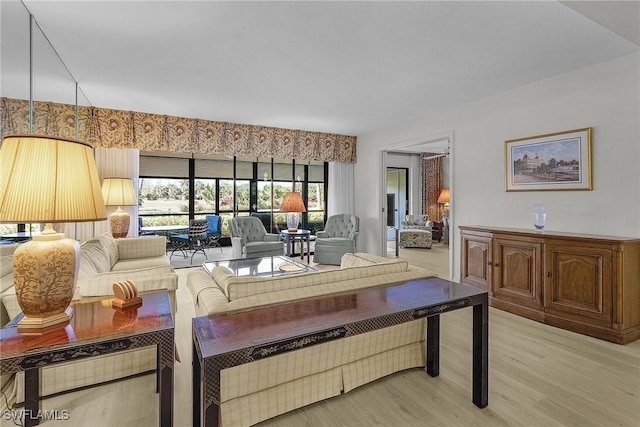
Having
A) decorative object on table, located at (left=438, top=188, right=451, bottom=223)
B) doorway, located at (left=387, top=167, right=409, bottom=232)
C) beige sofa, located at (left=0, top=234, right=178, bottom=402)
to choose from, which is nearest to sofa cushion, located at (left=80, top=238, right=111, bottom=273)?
beige sofa, located at (left=0, top=234, right=178, bottom=402)

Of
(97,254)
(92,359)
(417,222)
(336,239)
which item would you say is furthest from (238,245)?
(417,222)

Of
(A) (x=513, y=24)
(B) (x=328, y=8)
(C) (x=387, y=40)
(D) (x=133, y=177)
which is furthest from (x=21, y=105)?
(A) (x=513, y=24)

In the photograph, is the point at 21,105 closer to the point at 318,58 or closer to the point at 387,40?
the point at 318,58

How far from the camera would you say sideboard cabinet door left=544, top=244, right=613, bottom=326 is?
9.02 feet

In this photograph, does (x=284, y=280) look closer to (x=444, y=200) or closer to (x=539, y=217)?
(x=539, y=217)

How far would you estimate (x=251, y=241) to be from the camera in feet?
18.9

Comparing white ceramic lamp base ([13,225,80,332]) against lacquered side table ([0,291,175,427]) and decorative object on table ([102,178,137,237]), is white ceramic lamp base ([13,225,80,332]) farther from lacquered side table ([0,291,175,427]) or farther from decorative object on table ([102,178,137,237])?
decorative object on table ([102,178,137,237])

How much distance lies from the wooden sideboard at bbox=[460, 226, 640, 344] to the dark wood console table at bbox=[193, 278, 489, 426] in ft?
5.57

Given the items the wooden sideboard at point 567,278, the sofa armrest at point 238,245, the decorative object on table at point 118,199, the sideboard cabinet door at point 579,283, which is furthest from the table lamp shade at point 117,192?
the sideboard cabinet door at point 579,283

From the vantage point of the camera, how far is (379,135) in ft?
20.1

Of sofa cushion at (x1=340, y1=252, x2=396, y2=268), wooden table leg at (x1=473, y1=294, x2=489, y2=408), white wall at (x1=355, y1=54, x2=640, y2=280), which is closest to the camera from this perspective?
wooden table leg at (x1=473, y1=294, x2=489, y2=408)

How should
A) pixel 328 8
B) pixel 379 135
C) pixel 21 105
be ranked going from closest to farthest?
pixel 328 8 → pixel 21 105 → pixel 379 135

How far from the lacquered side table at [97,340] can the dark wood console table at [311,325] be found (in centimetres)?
13

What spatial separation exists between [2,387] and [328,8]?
3175mm
